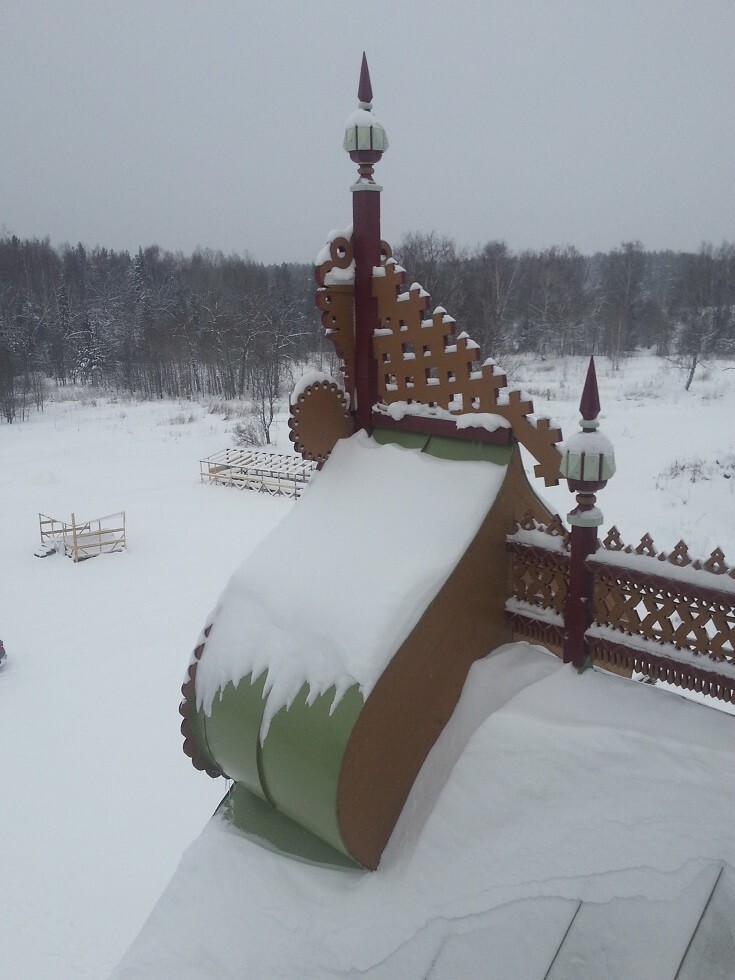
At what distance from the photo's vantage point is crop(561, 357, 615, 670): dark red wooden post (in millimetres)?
3098

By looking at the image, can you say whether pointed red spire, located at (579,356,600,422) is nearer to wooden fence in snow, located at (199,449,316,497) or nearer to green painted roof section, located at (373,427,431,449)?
green painted roof section, located at (373,427,431,449)

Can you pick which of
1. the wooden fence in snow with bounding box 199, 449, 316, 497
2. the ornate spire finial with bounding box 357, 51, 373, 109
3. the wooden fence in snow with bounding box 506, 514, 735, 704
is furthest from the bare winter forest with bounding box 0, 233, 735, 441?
the wooden fence in snow with bounding box 506, 514, 735, 704

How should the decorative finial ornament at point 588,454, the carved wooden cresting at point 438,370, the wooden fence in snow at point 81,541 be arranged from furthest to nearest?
1. the wooden fence in snow at point 81,541
2. the carved wooden cresting at point 438,370
3. the decorative finial ornament at point 588,454

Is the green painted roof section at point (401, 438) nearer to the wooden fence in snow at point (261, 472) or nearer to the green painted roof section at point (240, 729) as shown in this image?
the green painted roof section at point (240, 729)

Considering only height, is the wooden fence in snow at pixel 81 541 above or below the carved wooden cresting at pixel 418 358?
below

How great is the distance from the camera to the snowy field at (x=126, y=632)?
703 cm

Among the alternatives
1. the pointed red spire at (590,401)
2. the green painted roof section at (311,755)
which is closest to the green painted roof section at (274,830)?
the green painted roof section at (311,755)

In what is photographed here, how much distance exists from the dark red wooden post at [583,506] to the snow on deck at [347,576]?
43 centimetres

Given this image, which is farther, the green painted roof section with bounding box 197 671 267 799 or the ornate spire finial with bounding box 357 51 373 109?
the ornate spire finial with bounding box 357 51 373 109

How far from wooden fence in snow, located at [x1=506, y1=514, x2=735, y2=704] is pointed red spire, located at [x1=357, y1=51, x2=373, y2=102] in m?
2.52

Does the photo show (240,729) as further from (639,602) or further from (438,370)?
(438,370)

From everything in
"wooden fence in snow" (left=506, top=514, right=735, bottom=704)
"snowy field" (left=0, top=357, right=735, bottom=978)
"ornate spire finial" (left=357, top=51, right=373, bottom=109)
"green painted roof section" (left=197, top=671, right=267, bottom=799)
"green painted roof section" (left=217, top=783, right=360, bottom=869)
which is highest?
"ornate spire finial" (left=357, top=51, right=373, bottom=109)

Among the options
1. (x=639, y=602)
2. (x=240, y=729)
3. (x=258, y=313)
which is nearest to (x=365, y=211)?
(x=639, y=602)

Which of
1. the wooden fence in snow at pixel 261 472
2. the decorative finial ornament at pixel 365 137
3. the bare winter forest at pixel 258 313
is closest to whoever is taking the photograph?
the decorative finial ornament at pixel 365 137
